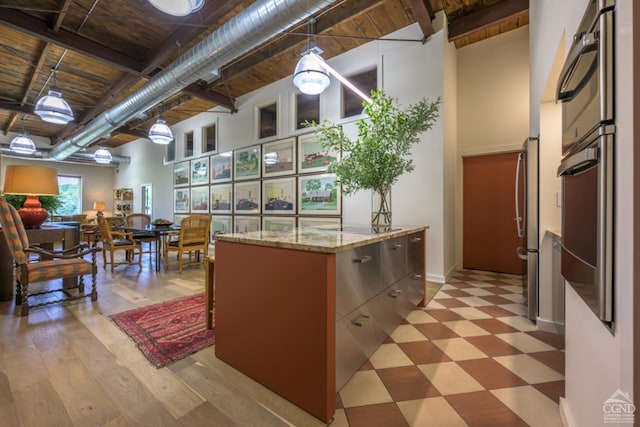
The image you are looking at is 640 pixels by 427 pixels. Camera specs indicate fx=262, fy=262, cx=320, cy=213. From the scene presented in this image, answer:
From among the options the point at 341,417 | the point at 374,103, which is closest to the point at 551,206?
the point at 374,103

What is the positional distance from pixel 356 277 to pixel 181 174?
785 centimetres

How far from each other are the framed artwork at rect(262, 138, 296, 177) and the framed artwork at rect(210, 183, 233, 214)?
1.36 metres

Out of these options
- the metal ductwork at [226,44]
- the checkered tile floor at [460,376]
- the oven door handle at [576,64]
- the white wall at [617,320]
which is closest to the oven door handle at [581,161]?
the white wall at [617,320]

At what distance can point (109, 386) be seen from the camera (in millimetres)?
1598

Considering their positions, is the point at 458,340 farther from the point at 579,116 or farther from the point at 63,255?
the point at 63,255

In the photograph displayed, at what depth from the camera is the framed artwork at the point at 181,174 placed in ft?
25.3

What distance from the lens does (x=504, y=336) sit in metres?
2.26

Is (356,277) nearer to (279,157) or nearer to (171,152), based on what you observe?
(279,157)

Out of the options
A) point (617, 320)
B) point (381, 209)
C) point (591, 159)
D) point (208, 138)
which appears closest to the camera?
point (617, 320)

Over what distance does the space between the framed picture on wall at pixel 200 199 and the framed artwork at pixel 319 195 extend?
11.0 ft

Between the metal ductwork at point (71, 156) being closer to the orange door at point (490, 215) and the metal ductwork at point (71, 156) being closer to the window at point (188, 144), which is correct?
the window at point (188, 144)

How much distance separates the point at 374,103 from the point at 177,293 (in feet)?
10.9

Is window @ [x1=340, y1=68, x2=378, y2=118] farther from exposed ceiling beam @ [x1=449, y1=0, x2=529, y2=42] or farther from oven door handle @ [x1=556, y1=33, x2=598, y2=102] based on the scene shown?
oven door handle @ [x1=556, y1=33, x2=598, y2=102]

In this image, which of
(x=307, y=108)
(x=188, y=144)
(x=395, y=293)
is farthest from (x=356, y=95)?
(x=188, y=144)
